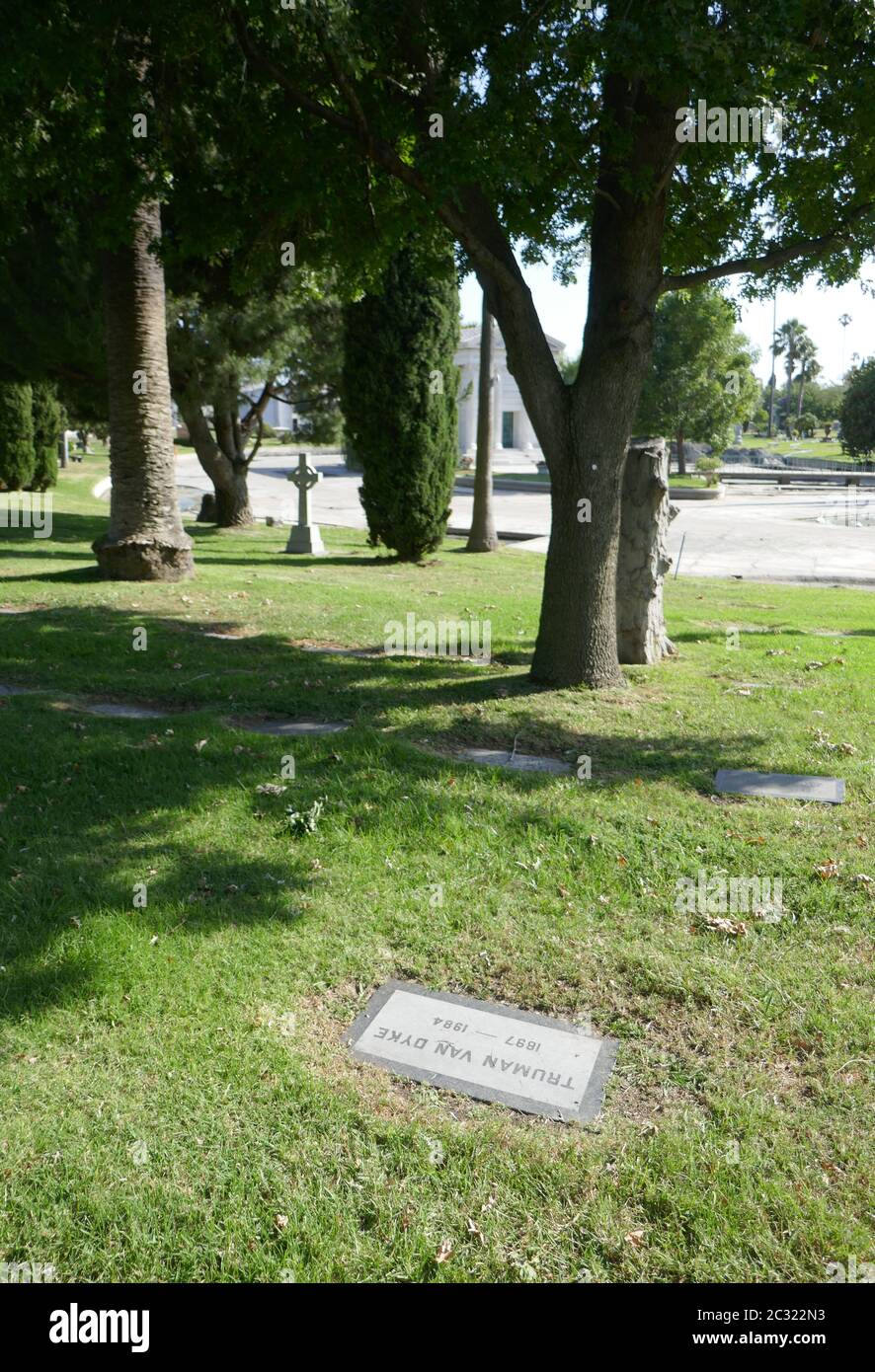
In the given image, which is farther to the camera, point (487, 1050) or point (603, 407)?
point (603, 407)

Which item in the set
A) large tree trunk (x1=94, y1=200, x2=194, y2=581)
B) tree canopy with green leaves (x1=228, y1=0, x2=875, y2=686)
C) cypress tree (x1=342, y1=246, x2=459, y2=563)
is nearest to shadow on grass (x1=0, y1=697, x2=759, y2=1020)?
tree canopy with green leaves (x1=228, y1=0, x2=875, y2=686)

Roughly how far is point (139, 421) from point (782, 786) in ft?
28.9

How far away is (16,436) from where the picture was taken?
23516mm

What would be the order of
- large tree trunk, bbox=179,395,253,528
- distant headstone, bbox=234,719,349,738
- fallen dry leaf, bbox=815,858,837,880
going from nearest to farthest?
fallen dry leaf, bbox=815,858,837,880 → distant headstone, bbox=234,719,349,738 → large tree trunk, bbox=179,395,253,528

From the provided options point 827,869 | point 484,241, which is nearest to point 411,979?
point 827,869

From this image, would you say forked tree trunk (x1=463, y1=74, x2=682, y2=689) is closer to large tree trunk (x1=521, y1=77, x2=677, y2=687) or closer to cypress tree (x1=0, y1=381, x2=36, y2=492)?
large tree trunk (x1=521, y1=77, x2=677, y2=687)

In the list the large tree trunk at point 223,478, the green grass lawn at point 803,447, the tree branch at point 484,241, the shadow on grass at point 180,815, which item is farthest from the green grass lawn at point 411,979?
the green grass lawn at point 803,447

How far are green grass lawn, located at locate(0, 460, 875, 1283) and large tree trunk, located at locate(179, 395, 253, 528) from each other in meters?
13.9

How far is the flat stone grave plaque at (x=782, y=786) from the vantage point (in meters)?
5.48

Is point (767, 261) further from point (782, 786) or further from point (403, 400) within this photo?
point (403, 400)

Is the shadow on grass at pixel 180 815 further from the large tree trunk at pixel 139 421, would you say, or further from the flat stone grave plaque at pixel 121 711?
the large tree trunk at pixel 139 421

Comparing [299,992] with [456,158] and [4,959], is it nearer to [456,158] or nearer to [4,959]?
[4,959]

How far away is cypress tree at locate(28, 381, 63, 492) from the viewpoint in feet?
81.2

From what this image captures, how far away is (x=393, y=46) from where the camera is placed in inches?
285
